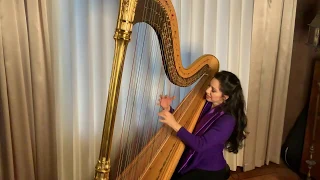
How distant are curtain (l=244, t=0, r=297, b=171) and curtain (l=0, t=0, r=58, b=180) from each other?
4.60 ft

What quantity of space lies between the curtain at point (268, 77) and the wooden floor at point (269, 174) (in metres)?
0.05

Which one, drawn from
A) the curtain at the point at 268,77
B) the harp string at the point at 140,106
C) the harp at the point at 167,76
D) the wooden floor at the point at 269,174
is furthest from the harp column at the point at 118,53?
the wooden floor at the point at 269,174

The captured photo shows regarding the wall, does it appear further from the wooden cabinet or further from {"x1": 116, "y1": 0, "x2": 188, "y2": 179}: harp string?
{"x1": 116, "y1": 0, "x2": 188, "y2": 179}: harp string

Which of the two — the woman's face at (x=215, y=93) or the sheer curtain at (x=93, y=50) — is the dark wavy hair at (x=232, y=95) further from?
the sheer curtain at (x=93, y=50)

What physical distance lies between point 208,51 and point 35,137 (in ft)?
4.18

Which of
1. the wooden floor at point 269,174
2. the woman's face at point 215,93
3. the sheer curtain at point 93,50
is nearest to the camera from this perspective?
the woman's face at point 215,93

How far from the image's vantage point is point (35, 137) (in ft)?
6.08

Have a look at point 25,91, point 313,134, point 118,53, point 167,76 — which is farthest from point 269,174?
point 118,53

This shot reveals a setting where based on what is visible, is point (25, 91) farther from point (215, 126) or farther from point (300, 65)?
point (300, 65)

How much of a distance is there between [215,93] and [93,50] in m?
0.79

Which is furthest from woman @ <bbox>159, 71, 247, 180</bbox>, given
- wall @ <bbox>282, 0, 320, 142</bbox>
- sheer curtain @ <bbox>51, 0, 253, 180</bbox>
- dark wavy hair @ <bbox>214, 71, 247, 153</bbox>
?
wall @ <bbox>282, 0, 320, 142</bbox>

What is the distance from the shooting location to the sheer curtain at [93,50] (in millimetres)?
2025

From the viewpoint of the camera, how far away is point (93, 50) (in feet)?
6.97

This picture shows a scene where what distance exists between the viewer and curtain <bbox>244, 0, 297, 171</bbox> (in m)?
2.43
